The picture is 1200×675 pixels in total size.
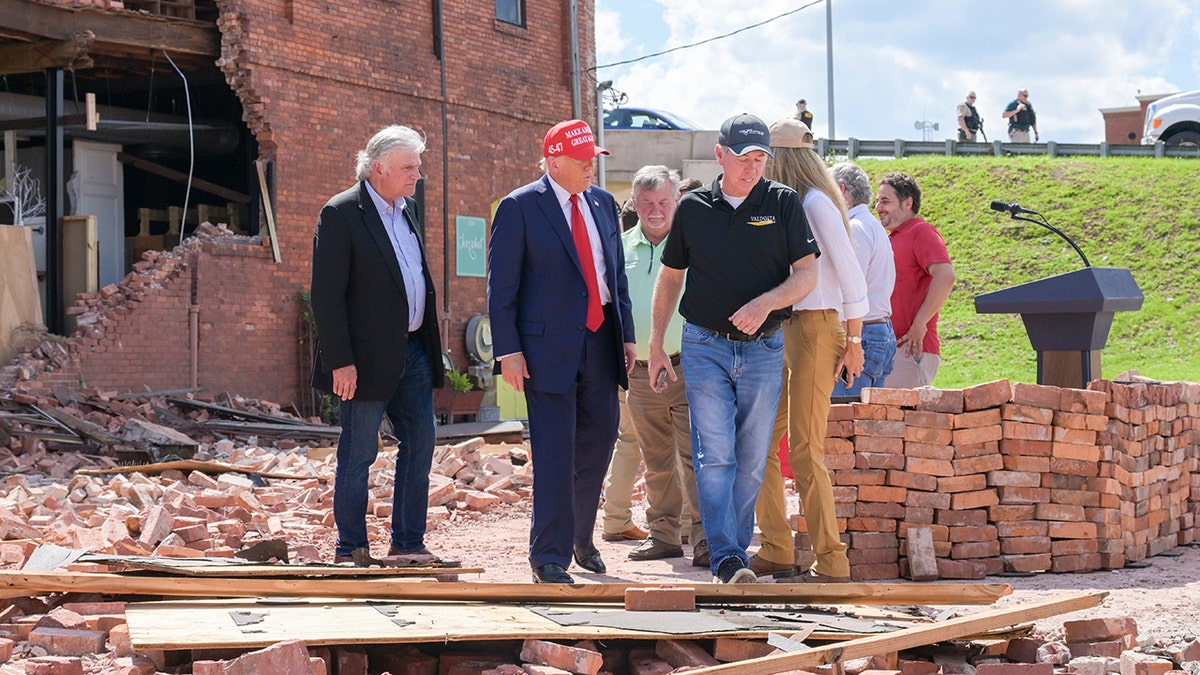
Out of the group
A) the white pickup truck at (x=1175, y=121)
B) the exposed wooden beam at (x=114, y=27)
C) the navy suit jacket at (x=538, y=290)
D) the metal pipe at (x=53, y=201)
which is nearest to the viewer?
the navy suit jacket at (x=538, y=290)

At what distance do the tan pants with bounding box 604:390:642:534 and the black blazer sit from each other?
1.86m

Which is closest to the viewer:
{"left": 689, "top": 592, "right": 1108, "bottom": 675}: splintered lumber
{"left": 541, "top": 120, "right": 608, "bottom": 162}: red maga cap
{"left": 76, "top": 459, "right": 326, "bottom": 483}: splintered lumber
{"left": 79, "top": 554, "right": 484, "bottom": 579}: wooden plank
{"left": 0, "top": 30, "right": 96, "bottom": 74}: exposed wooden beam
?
{"left": 689, "top": 592, "right": 1108, "bottom": 675}: splintered lumber

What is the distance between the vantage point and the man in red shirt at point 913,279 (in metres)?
7.76

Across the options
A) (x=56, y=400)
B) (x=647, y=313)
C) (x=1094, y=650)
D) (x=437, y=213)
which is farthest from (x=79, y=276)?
(x=1094, y=650)

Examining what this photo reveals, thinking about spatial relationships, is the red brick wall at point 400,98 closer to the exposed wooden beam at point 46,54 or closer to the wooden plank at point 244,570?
the exposed wooden beam at point 46,54

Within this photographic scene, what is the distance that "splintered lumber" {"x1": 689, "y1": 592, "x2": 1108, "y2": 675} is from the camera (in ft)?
13.1

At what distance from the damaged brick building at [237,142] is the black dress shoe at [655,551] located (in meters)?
9.43

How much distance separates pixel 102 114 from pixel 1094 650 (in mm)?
15553

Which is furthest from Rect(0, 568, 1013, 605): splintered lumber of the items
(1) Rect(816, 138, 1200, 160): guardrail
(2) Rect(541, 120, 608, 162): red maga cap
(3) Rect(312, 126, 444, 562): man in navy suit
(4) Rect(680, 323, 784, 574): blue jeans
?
(1) Rect(816, 138, 1200, 160): guardrail

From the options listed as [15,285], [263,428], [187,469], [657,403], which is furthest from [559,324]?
[15,285]

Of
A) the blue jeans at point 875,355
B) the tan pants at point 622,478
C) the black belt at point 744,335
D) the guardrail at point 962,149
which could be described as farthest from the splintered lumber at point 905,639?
the guardrail at point 962,149

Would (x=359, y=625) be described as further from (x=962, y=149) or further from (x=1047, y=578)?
(x=962, y=149)

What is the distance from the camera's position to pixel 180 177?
17.8 metres

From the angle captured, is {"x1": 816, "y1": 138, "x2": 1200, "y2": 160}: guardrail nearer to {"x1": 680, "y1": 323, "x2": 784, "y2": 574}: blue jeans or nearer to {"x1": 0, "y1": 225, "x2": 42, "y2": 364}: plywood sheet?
{"x1": 0, "y1": 225, "x2": 42, "y2": 364}: plywood sheet
